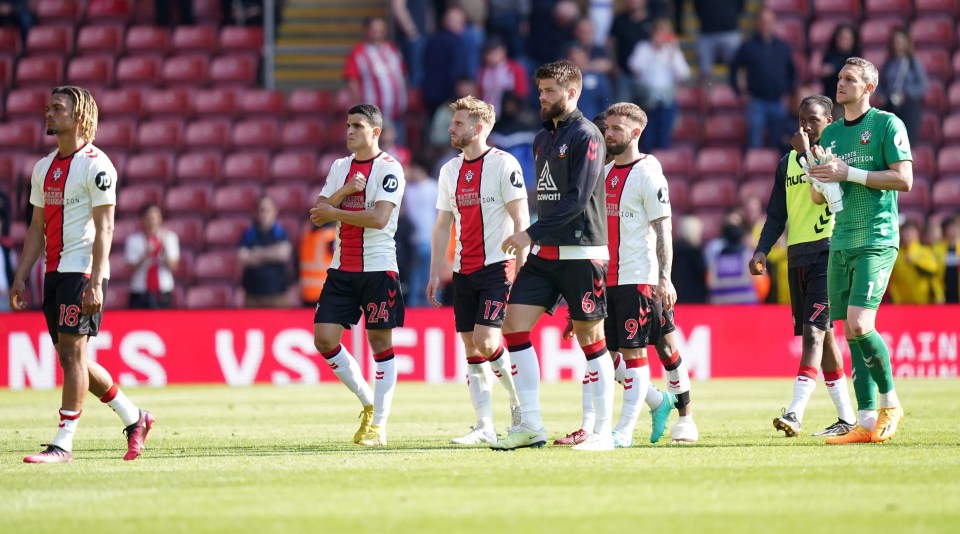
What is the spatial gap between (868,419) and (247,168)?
1436 centimetres

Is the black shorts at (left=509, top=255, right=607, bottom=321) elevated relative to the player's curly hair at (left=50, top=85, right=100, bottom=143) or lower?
lower

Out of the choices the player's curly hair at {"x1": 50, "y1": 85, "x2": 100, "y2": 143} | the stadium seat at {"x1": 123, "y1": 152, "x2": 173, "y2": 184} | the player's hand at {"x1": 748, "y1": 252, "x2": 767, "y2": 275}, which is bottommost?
the player's hand at {"x1": 748, "y1": 252, "x2": 767, "y2": 275}

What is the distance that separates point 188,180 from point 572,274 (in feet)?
47.4

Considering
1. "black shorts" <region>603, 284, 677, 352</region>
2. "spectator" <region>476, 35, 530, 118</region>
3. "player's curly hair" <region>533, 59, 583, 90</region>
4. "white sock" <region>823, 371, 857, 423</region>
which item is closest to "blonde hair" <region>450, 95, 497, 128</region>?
"player's curly hair" <region>533, 59, 583, 90</region>

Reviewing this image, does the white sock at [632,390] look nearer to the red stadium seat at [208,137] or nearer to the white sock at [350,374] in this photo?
the white sock at [350,374]

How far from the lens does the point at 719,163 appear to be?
2247cm

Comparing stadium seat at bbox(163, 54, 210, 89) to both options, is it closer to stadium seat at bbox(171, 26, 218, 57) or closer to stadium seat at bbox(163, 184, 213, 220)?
stadium seat at bbox(171, 26, 218, 57)

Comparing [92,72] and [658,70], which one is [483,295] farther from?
[92,72]

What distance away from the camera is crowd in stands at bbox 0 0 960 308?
19.3 meters

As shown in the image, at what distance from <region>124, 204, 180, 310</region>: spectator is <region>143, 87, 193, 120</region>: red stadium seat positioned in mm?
5137

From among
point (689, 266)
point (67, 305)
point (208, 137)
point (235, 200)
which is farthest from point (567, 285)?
point (208, 137)

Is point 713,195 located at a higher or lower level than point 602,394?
higher

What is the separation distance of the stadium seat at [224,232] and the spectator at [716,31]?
7.69 meters

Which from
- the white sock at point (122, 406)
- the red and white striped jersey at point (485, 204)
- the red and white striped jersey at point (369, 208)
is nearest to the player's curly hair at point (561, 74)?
the red and white striped jersey at point (485, 204)
